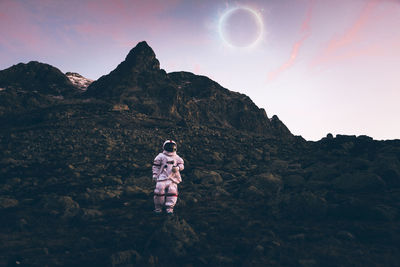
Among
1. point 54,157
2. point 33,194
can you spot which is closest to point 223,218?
point 33,194

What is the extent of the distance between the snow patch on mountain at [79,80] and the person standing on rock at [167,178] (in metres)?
41.6

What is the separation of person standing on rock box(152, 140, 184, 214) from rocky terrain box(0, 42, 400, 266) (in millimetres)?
510

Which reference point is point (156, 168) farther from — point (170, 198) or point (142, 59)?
point (142, 59)

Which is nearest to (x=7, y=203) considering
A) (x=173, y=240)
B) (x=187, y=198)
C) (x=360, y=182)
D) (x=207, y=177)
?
(x=187, y=198)

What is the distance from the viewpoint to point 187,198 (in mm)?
12609

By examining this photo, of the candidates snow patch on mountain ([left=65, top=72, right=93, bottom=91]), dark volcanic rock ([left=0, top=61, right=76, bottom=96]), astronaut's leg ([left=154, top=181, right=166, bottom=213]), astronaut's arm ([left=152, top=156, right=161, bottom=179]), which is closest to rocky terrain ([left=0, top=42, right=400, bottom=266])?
astronaut's leg ([left=154, top=181, right=166, bottom=213])

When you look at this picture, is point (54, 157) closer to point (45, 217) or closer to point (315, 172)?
point (45, 217)

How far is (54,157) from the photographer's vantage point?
2055cm

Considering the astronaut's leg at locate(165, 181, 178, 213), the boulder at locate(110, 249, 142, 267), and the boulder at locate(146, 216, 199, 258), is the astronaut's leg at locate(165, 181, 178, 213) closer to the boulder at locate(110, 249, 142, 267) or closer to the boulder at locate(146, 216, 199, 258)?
the boulder at locate(146, 216, 199, 258)

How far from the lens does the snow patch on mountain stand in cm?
5078

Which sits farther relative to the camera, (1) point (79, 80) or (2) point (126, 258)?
(1) point (79, 80)

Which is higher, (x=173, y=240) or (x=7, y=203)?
(x=173, y=240)

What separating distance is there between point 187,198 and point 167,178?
80.9 inches

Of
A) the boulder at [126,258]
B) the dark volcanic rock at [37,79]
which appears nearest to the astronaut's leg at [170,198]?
the boulder at [126,258]
